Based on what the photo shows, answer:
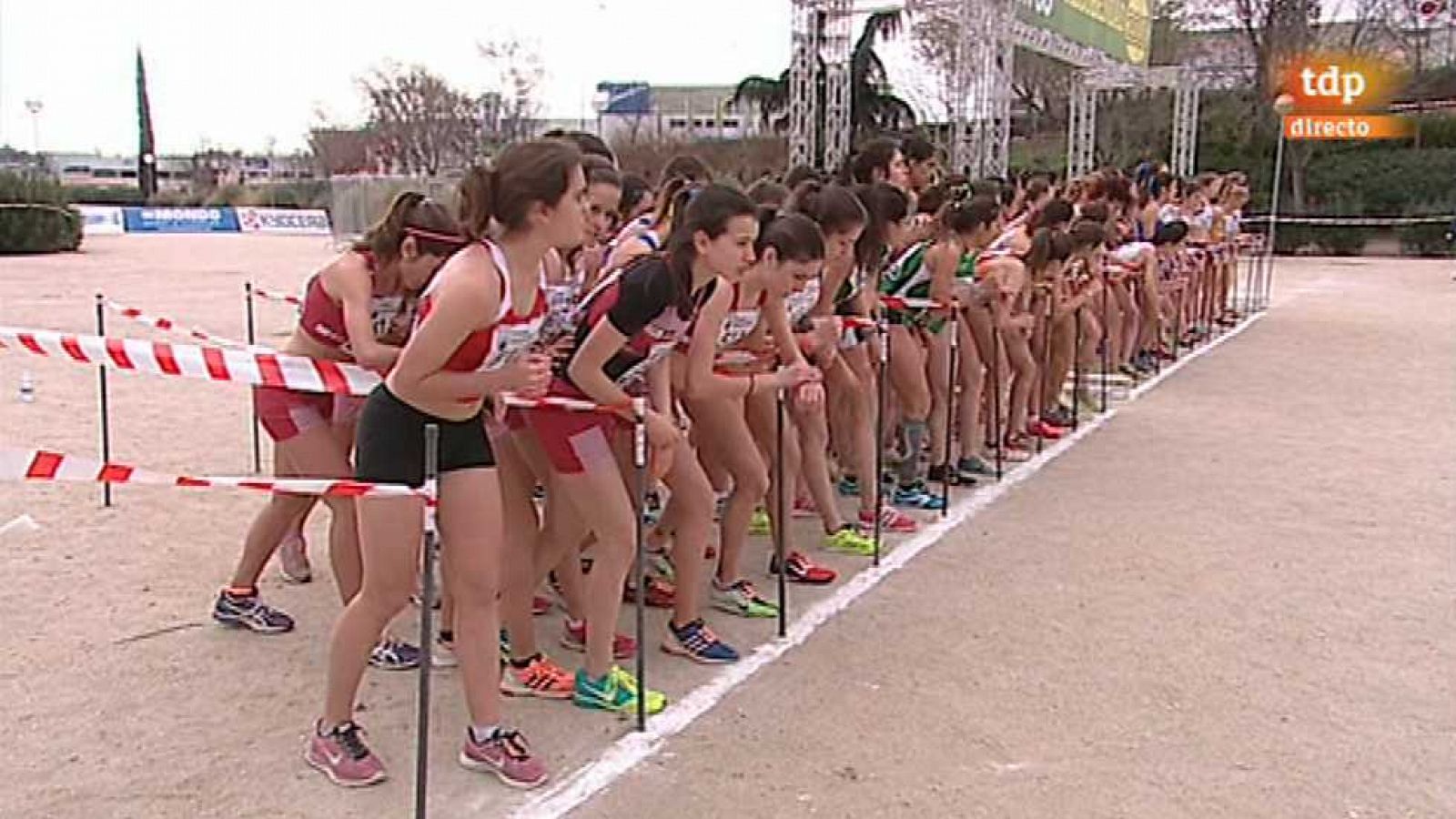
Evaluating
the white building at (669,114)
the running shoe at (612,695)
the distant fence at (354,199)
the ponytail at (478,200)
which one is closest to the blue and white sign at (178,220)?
the distant fence at (354,199)

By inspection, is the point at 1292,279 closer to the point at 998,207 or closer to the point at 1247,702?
the point at 998,207

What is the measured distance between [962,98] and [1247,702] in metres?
18.1

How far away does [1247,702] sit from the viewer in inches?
174

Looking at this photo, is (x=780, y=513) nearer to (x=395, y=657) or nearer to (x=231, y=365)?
(x=395, y=657)

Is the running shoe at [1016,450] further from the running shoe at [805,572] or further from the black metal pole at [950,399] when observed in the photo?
the running shoe at [805,572]

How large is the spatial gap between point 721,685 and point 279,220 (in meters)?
42.4

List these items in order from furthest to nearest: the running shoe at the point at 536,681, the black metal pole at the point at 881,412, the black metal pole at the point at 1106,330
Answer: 1. the black metal pole at the point at 1106,330
2. the black metal pole at the point at 881,412
3. the running shoe at the point at 536,681

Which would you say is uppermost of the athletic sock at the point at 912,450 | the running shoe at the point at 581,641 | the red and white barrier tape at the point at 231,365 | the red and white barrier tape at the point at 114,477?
the red and white barrier tape at the point at 231,365

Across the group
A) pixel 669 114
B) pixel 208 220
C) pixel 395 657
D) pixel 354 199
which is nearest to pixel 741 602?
pixel 395 657

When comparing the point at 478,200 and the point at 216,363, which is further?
the point at 216,363

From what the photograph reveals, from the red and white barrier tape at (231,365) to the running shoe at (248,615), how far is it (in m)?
1.01

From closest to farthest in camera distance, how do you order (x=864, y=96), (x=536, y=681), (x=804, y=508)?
1. (x=536, y=681)
2. (x=804, y=508)
3. (x=864, y=96)

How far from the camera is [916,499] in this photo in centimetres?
711

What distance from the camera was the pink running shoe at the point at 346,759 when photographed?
3686 millimetres
